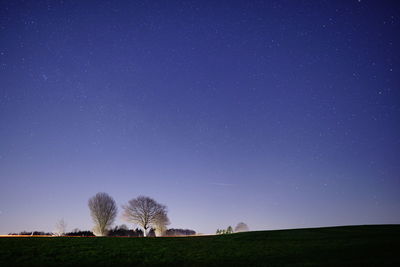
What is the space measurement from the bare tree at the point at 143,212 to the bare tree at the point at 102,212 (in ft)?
16.8

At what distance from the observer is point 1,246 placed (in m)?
21.6

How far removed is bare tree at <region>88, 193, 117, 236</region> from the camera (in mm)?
68812

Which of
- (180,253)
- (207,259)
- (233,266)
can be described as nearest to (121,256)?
(180,253)

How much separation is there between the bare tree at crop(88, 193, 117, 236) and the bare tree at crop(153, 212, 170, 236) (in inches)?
539

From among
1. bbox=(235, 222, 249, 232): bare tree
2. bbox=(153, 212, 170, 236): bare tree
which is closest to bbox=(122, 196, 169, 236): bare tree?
bbox=(153, 212, 170, 236): bare tree

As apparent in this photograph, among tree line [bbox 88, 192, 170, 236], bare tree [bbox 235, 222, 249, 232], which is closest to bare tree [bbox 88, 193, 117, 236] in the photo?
tree line [bbox 88, 192, 170, 236]

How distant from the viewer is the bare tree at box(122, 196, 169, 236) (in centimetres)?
6731

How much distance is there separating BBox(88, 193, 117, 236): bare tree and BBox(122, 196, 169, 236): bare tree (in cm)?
511

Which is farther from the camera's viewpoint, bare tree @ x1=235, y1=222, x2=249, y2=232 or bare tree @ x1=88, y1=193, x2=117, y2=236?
bare tree @ x1=235, y1=222, x2=249, y2=232

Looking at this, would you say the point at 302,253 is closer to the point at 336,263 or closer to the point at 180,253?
the point at 336,263

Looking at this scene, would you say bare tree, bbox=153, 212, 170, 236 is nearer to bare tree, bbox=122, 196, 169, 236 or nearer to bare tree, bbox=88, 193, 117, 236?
bare tree, bbox=122, 196, 169, 236

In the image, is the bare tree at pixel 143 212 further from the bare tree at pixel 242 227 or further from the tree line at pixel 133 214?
the bare tree at pixel 242 227

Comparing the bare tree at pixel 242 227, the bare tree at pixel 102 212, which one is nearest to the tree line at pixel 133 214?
the bare tree at pixel 102 212

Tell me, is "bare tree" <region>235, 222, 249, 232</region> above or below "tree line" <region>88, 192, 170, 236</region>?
below
